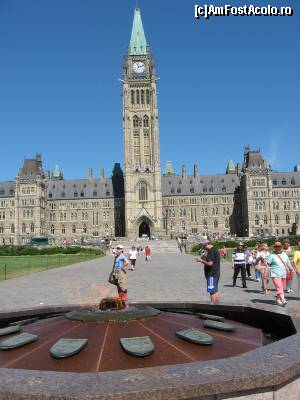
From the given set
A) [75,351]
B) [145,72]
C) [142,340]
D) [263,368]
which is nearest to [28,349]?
[75,351]

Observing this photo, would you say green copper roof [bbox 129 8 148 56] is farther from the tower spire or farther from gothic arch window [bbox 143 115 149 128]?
gothic arch window [bbox 143 115 149 128]

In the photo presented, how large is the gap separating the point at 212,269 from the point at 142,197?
95.7 meters

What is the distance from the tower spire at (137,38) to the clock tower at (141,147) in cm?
294

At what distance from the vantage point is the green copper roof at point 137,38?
365 feet

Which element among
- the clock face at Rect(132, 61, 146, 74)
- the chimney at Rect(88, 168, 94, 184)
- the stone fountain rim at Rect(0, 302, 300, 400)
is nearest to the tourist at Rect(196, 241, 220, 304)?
the stone fountain rim at Rect(0, 302, 300, 400)

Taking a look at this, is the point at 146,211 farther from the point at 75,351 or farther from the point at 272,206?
the point at 75,351

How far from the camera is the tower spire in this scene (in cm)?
11119

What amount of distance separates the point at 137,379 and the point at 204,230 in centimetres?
11464

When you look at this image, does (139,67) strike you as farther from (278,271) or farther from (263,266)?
(278,271)

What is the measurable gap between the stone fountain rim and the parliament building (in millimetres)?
99161

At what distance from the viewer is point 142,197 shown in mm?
107562

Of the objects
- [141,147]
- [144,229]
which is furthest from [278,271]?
[144,229]

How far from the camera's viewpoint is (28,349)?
18.1ft

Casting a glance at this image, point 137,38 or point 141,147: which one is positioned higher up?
point 137,38
